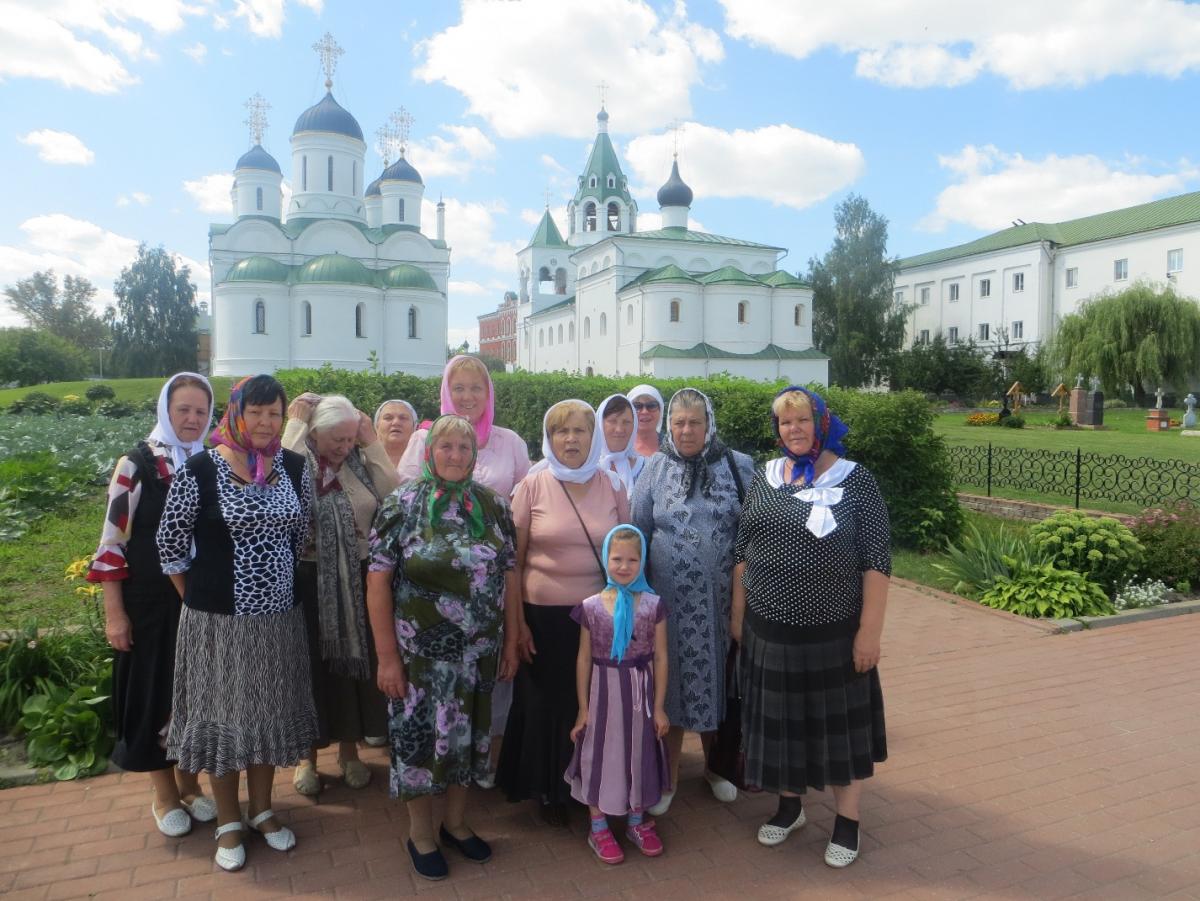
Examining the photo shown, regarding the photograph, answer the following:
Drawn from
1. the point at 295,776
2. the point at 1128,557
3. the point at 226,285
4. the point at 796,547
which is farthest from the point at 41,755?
the point at 226,285

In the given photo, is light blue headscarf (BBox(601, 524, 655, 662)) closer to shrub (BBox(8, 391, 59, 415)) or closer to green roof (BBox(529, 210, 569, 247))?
shrub (BBox(8, 391, 59, 415))

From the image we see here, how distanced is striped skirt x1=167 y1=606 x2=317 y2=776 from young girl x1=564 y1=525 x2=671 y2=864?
44.8 inches

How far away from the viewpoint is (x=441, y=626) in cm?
305

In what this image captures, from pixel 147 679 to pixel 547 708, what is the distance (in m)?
1.57

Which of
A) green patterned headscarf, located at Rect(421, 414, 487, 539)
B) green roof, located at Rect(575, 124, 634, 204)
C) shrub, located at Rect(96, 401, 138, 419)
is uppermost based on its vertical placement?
green roof, located at Rect(575, 124, 634, 204)

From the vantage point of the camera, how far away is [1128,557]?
708 cm

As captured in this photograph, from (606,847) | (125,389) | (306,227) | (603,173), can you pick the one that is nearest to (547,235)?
(603,173)

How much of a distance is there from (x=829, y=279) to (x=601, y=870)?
51.0 meters

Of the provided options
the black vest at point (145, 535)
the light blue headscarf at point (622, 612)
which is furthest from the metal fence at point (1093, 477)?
the black vest at point (145, 535)

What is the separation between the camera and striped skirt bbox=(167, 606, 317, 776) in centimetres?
304

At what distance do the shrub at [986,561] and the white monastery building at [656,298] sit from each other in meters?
30.4

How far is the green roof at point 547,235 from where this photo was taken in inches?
2405

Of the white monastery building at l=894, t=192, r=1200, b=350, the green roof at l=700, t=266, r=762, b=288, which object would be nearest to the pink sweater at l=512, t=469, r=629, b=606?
the green roof at l=700, t=266, r=762, b=288

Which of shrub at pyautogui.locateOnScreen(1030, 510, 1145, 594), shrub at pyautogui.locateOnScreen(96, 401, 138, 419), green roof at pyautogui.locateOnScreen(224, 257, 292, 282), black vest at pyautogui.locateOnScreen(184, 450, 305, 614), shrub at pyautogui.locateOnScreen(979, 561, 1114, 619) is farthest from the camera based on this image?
green roof at pyautogui.locateOnScreen(224, 257, 292, 282)
